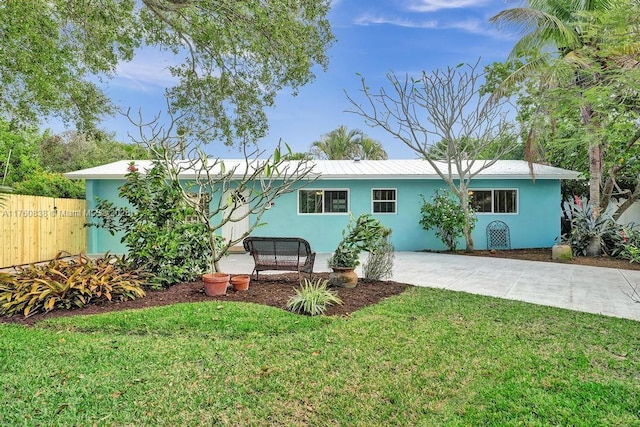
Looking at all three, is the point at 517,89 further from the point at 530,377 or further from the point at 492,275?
the point at 530,377

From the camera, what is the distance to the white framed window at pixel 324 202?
13.1 m

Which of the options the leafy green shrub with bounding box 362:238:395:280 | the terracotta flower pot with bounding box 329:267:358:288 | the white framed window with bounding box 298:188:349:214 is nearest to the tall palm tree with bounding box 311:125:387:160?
the white framed window with bounding box 298:188:349:214

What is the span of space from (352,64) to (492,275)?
8273 mm

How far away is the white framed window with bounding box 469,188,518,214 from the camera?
1309 centimetres

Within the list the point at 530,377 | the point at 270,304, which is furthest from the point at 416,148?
the point at 530,377

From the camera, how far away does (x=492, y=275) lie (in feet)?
26.7

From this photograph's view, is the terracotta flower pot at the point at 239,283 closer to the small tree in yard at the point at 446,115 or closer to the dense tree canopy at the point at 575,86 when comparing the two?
the dense tree canopy at the point at 575,86

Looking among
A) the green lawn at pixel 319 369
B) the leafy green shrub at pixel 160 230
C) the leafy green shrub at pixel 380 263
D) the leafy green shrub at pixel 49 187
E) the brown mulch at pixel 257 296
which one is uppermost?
the leafy green shrub at pixel 49 187

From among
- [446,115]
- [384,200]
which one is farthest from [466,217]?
[446,115]

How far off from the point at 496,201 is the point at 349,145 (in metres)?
10.4

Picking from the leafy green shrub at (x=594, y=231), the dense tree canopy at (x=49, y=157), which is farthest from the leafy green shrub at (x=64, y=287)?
the leafy green shrub at (x=594, y=231)

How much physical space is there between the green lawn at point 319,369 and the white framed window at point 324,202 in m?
8.24

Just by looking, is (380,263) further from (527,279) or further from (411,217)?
(411,217)

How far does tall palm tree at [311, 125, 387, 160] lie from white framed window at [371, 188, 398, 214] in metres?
8.97
